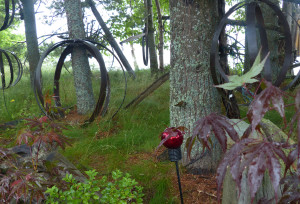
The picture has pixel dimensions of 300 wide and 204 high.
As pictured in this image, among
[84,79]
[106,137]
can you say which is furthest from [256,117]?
[84,79]

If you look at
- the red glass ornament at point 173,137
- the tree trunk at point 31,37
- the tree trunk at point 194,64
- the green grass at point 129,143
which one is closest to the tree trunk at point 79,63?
the green grass at point 129,143

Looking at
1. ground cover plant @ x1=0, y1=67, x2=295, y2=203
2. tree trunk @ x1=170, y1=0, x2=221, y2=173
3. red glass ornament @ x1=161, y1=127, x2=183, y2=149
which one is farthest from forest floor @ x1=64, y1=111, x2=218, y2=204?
red glass ornament @ x1=161, y1=127, x2=183, y2=149

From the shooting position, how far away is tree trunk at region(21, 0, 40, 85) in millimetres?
6617

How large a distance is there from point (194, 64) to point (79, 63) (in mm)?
2980

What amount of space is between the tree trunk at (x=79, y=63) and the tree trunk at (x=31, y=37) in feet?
6.22

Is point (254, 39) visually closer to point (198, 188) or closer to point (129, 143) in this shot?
point (198, 188)

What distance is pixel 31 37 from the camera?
6695mm

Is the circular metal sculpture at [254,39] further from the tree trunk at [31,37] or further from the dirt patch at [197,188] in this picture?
the tree trunk at [31,37]

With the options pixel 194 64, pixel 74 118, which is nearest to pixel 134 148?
pixel 194 64

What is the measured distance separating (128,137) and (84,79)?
1.99 m

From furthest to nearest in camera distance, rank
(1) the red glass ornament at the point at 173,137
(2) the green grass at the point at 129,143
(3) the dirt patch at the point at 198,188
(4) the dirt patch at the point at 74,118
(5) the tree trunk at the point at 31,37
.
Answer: (5) the tree trunk at the point at 31,37 → (4) the dirt patch at the point at 74,118 → (2) the green grass at the point at 129,143 → (3) the dirt patch at the point at 198,188 → (1) the red glass ornament at the point at 173,137

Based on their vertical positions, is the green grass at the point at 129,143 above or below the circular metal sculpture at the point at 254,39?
below

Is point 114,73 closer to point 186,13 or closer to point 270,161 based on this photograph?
point 186,13

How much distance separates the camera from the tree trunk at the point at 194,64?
2732 mm
